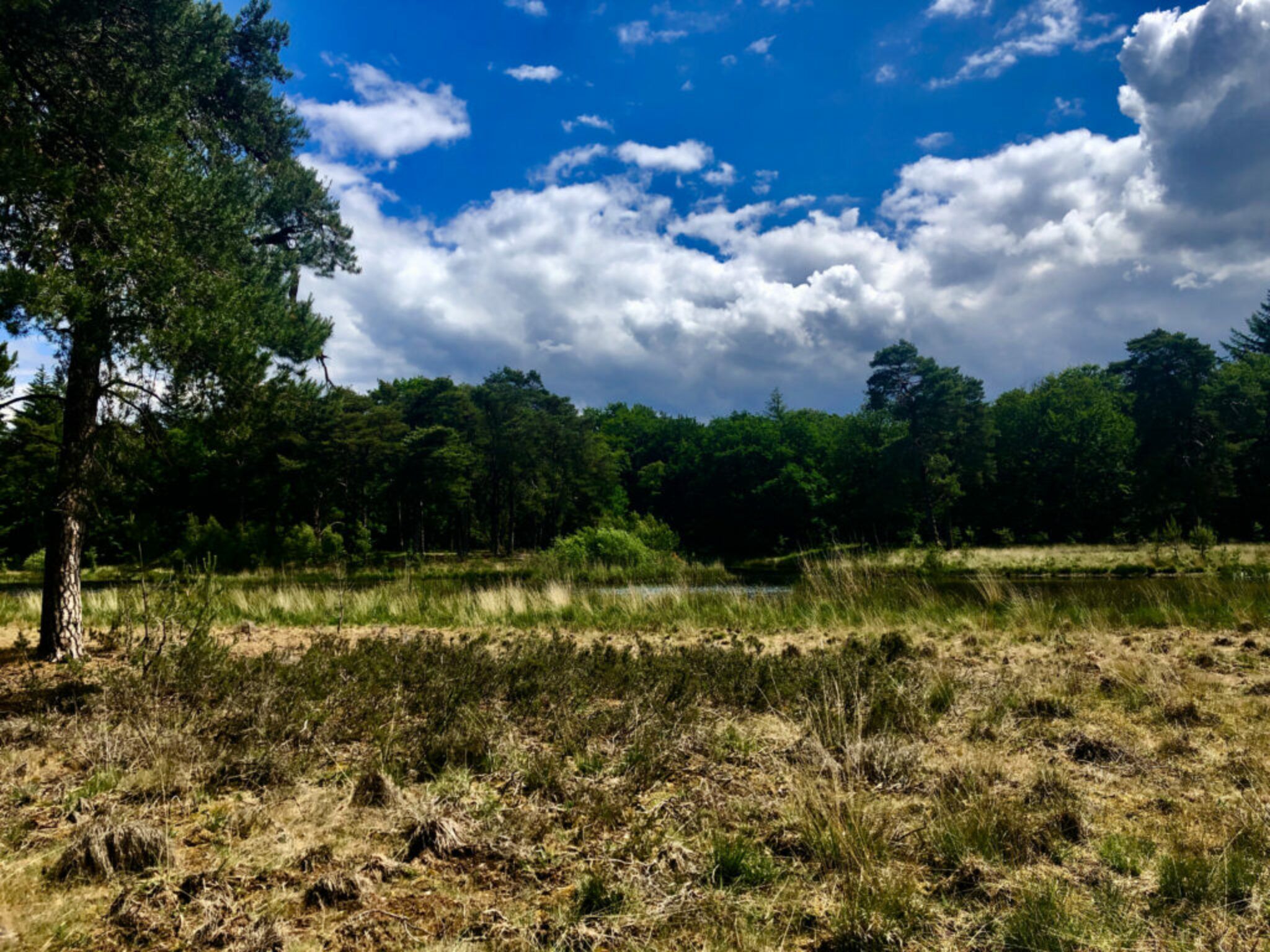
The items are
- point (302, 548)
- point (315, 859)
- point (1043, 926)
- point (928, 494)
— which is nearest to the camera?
point (1043, 926)

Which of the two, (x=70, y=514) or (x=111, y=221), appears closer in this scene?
(x=111, y=221)

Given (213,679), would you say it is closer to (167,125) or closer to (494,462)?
(167,125)

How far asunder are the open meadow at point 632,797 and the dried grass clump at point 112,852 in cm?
1

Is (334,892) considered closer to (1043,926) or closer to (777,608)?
(1043,926)

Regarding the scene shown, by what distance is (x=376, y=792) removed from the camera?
360cm

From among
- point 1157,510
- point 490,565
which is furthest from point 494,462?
point 1157,510

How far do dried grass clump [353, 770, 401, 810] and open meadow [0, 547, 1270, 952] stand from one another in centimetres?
1

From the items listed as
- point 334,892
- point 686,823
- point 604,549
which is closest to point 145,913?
point 334,892

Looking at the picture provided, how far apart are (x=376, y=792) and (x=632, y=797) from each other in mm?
1348

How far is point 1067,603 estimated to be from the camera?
11461 mm

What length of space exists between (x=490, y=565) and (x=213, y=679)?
126 feet

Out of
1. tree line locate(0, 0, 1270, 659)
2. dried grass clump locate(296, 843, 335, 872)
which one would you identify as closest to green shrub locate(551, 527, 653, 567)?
tree line locate(0, 0, 1270, 659)

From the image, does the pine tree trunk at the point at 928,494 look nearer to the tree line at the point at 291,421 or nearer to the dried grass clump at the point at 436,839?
the tree line at the point at 291,421

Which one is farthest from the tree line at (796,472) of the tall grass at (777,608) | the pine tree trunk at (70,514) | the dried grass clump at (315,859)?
the dried grass clump at (315,859)
